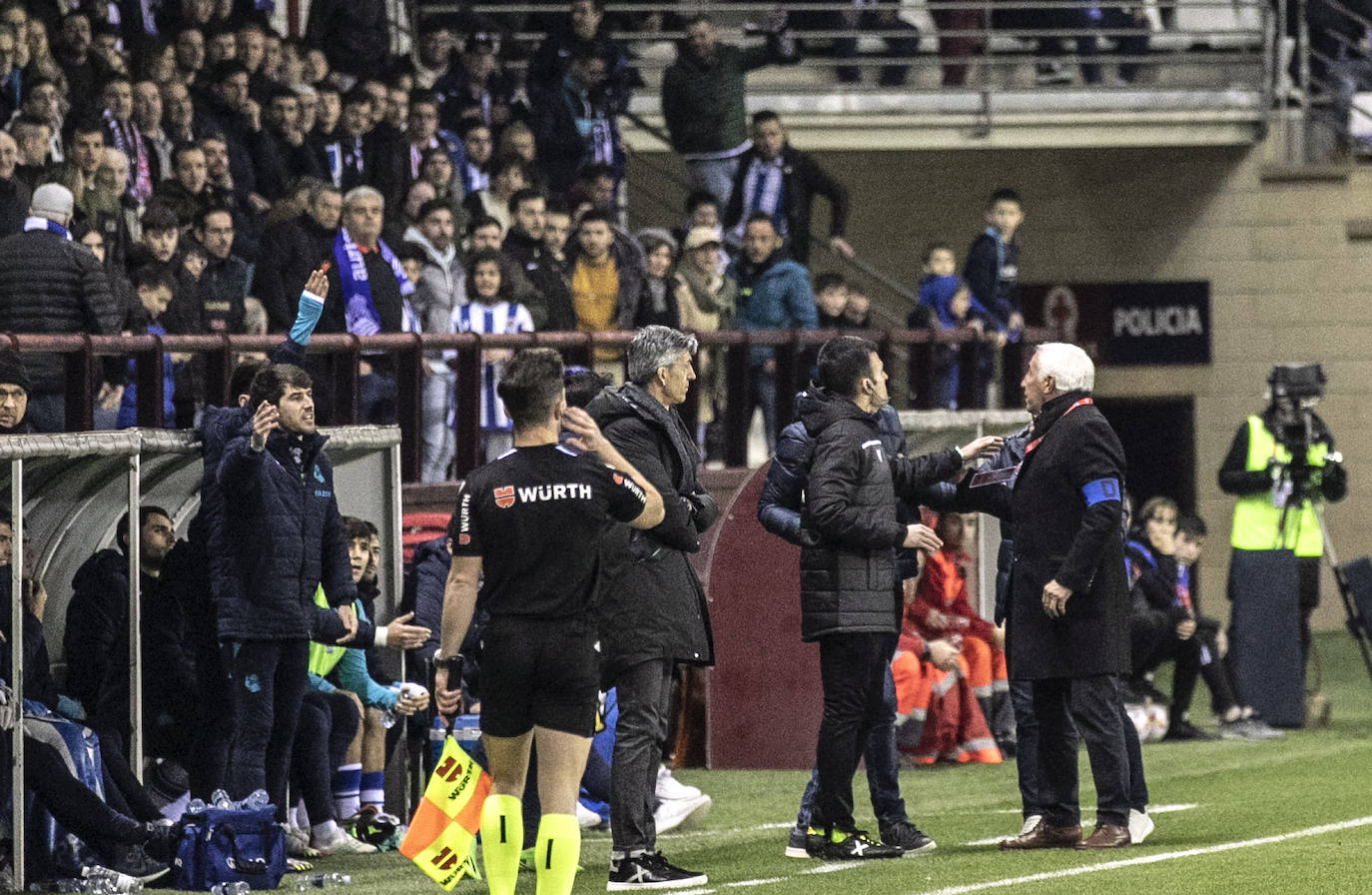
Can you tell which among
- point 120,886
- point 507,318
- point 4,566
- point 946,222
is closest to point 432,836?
point 120,886

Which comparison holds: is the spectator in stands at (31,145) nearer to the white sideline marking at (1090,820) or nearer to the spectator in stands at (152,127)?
the spectator in stands at (152,127)

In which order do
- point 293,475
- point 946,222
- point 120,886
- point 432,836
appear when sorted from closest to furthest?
point 432,836 → point 120,886 → point 293,475 → point 946,222

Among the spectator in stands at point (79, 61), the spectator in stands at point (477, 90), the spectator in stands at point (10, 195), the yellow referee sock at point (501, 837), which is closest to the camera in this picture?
the yellow referee sock at point (501, 837)

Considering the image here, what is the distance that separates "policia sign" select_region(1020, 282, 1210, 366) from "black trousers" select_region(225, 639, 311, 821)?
1285 cm

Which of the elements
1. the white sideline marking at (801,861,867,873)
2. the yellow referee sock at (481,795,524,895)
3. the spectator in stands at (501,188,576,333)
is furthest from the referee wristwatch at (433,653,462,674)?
the spectator in stands at (501,188,576,333)

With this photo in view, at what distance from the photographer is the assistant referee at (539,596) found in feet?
25.1

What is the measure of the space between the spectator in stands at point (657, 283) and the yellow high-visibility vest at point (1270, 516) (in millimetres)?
3483

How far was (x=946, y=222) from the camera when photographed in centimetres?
2217

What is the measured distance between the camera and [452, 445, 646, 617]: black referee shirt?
7.64 meters

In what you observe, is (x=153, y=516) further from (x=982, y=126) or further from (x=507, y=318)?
(x=982, y=126)

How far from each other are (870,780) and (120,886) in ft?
9.20

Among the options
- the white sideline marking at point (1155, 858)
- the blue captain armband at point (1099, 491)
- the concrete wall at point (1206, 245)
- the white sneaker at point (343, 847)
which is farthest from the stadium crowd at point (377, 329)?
the concrete wall at point (1206, 245)

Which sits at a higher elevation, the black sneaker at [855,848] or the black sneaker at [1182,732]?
the black sneaker at [855,848]

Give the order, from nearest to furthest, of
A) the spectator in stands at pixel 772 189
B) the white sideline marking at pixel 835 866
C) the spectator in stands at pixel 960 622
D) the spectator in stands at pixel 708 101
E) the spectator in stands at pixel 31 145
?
1. the white sideline marking at pixel 835 866
2. the spectator in stands at pixel 31 145
3. the spectator in stands at pixel 960 622
4. the spectator in stands at pixel 772 189
5. the spectator in stands at pixel 708 101
